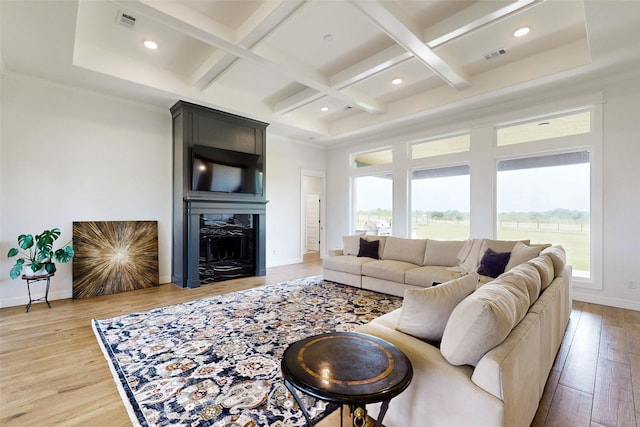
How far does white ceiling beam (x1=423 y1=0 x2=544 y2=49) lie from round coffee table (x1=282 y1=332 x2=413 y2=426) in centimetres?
335

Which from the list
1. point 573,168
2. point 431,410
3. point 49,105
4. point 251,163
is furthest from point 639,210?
point 49,105

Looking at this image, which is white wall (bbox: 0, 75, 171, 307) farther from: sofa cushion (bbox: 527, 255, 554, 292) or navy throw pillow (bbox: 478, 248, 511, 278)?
sofa cushion (bbox: 527, 255, 554, 292)

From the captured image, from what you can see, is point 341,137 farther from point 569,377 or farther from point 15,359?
point 15,359

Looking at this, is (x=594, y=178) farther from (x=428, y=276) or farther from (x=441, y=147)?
(x=428, y=276)

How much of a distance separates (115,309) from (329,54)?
14.9ft

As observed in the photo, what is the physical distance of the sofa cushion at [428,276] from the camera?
12.6 ft

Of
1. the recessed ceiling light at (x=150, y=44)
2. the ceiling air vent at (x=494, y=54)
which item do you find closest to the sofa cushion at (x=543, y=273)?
the ceiling air vent at (x=494, y=54)

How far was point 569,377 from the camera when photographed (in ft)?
7.39

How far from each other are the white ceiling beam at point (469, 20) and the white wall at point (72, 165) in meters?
4.65

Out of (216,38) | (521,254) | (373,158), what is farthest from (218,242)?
(521,254)

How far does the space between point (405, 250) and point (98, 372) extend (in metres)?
4.14

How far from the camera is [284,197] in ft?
23.4

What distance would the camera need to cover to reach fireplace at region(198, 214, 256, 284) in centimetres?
525


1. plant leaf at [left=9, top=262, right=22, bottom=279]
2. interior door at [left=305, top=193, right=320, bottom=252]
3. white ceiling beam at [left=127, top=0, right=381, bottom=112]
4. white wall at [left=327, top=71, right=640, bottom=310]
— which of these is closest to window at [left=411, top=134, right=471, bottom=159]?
white wall at [left=327, top=71, right=640, bottom=310]
